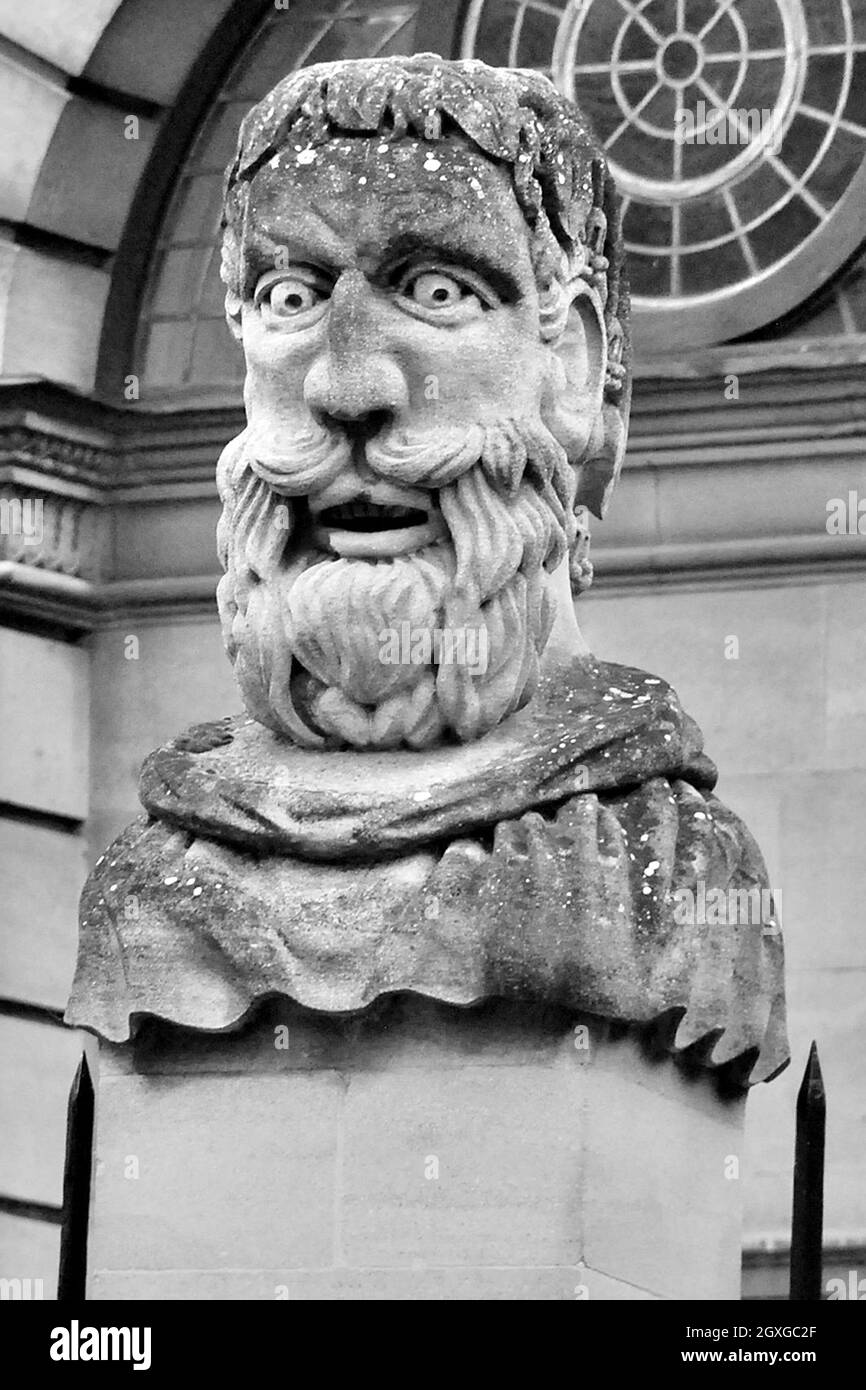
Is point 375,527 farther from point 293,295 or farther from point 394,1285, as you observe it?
point 394,1285

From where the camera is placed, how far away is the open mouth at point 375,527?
12195mm

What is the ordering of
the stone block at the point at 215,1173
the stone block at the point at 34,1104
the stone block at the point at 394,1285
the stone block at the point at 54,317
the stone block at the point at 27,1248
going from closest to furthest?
the stone block at the point at 394,1285 → the stone block at the point at 215,1173 → the stone block at the point at 27,1248 → the stone block at the point at 34,1104 → the stone block at the point at 54,317

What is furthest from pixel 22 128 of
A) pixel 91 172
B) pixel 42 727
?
→ pixel 42 727

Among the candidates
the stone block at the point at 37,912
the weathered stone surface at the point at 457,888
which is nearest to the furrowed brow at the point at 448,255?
the weathered stone surface at the point at 457,888

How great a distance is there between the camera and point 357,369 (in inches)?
477

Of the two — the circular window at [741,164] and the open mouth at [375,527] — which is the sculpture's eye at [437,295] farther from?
the circular window at [741,164]

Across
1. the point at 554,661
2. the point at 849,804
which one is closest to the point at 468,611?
the point at 554,661

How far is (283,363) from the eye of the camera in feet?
40.2

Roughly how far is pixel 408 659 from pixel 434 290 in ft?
2.58

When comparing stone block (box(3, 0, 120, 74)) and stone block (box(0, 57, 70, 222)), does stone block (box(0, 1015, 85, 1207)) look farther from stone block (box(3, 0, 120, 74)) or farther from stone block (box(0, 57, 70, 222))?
stone block (box(3, 0, 120, 74))

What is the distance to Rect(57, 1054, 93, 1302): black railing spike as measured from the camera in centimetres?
1245

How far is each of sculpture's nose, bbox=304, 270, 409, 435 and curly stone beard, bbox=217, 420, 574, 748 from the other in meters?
0.08

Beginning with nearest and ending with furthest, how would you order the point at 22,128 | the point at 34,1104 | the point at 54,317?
the point at 34,1104, the point at 22,128, the point at 54,317

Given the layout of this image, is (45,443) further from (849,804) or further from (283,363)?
(283,363)
